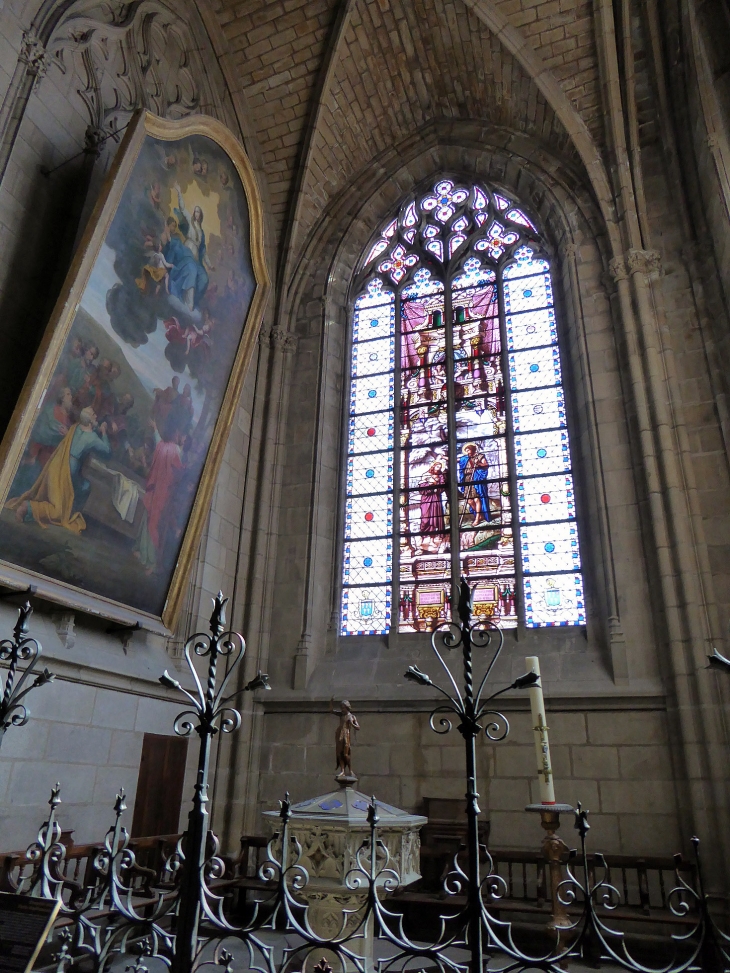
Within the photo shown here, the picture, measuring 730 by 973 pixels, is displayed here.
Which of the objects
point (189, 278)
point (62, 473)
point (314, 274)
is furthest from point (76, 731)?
point (314, 274)

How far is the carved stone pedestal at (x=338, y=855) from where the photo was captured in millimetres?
3791

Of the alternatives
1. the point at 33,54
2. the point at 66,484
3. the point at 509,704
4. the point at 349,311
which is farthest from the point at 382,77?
the point at 509,704

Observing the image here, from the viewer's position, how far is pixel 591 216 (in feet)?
32.5

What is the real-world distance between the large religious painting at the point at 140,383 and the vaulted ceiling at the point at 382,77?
3016mm

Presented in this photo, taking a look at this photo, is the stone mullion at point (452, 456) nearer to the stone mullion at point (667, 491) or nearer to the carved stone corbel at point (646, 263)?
the stone mullion at point (667, 491)

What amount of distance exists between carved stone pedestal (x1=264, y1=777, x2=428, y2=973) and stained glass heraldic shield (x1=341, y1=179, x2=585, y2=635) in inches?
183

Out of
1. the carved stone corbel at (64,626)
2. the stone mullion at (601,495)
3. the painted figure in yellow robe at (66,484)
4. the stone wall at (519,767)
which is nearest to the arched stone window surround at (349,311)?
the stone mullion at (601,495)

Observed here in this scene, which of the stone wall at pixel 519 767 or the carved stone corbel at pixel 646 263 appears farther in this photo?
the carved stone corbel at pixel 646 263

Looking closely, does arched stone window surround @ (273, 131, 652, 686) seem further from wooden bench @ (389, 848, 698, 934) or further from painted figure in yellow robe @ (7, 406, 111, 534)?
painted figure in yellow robe @ (7, 406, 111, 534)

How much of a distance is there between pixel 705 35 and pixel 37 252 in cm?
704

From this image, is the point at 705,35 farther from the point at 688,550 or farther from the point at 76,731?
the point at 76,731

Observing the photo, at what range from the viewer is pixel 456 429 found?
9750mm

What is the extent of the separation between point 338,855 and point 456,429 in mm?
6638

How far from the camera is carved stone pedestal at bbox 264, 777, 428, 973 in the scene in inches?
149
